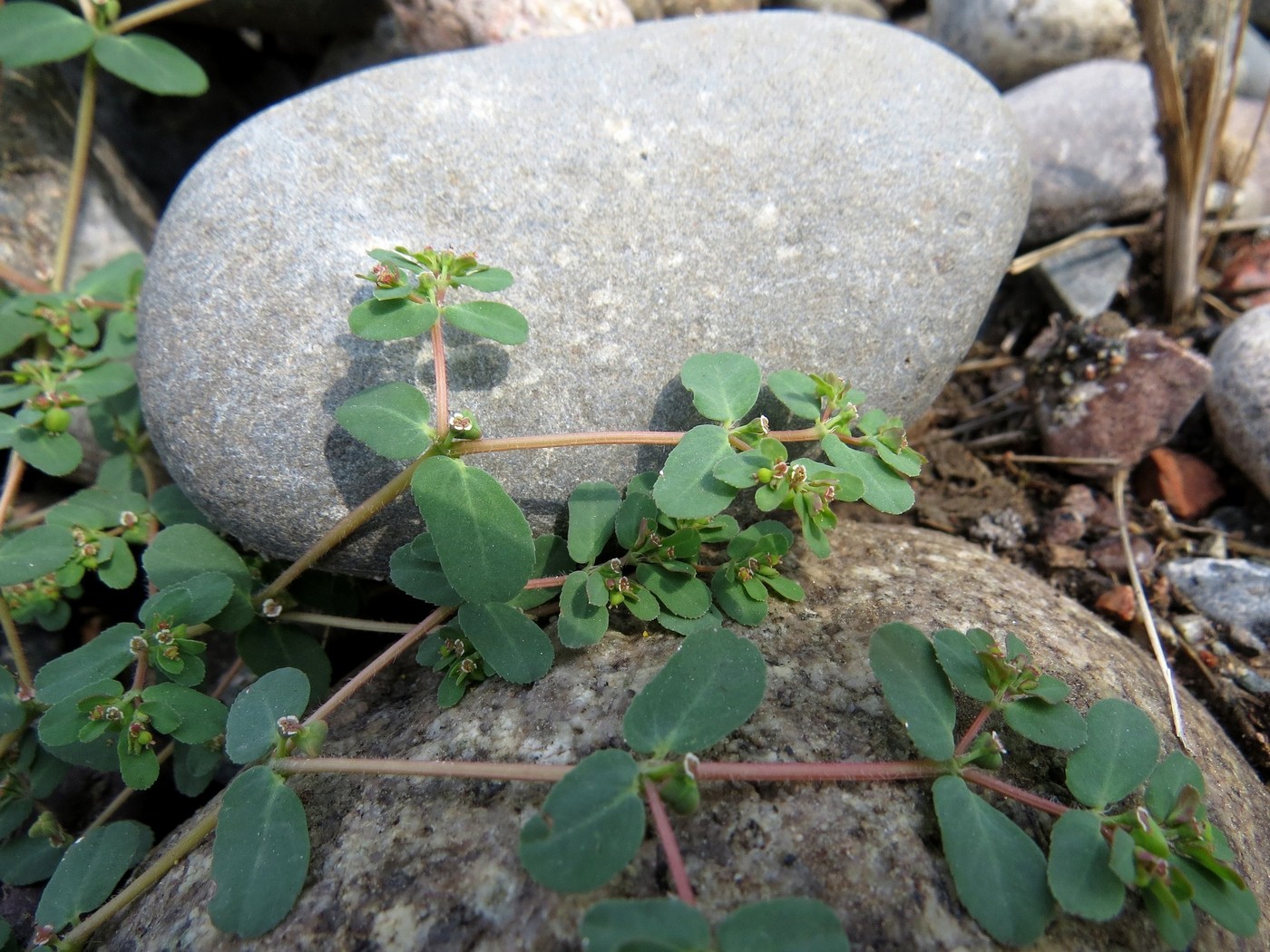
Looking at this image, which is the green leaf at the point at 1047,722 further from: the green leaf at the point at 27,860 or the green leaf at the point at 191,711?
the green leaf at the point at 27,860

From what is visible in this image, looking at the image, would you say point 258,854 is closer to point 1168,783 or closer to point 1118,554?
point 1168,783

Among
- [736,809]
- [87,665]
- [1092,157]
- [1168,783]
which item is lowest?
[87,665]

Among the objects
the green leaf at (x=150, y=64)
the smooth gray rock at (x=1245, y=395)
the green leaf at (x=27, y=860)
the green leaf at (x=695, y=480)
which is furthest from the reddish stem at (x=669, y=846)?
the green leaf at (x=150, y=64)

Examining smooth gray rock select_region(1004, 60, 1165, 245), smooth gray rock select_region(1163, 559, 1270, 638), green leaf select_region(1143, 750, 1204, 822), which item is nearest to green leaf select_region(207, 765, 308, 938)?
green leaf select_region(1143, 750, 1204, 822)

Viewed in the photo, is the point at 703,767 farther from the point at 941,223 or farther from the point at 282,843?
the point at 941,223

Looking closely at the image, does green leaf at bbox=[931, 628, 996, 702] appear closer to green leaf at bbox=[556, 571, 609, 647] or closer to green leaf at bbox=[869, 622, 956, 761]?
green leaf at bbox=[869, 622, 956, 761]

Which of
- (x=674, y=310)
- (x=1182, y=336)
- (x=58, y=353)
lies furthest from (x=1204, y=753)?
(x=58, y=353)

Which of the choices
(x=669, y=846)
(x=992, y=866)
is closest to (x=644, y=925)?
(x=669, y=846)
